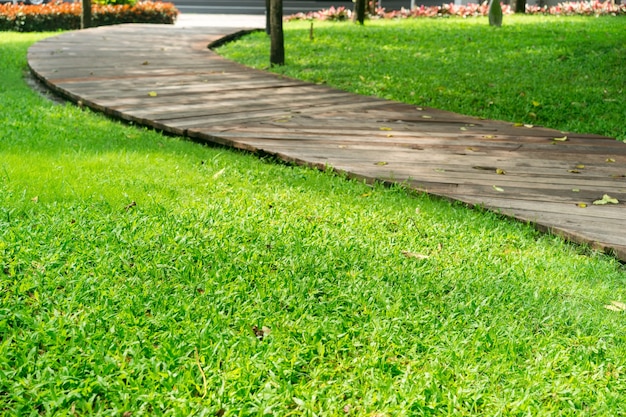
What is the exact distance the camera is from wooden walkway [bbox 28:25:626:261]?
178 inches

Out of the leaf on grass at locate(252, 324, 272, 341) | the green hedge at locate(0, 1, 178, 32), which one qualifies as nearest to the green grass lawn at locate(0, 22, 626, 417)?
the leaf on grass at locate(252, 324, 272, 341)

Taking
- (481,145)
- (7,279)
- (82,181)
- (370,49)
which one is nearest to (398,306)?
(7,279)

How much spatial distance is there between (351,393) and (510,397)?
1.75 ft

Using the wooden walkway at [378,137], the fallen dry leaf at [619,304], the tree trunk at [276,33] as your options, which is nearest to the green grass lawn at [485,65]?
the tree trunk at [276,33]

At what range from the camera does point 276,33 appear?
32.0 feet

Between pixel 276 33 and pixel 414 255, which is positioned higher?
pixel 276 33

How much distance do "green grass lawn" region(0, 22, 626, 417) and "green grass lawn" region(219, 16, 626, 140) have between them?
334 centimetres

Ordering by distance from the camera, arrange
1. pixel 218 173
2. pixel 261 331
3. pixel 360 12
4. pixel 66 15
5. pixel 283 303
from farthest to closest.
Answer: pixel 66 15, pixel 360 12, pixel 218 173, pixel 283 303, pixel 261 331

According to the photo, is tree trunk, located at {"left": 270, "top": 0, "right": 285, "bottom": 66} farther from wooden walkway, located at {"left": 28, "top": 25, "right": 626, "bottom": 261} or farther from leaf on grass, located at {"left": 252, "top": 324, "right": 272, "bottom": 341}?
leaf on grass, located at {"left": 252, "top": 324, "right": 272, "bottom": 341}

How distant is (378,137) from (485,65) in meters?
4.01

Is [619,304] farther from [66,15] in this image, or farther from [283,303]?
[66,15]

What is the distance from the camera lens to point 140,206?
4.09 metres

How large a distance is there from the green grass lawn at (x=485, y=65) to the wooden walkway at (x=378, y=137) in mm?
562

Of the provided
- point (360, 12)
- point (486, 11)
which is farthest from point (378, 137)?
point (486, 11)
